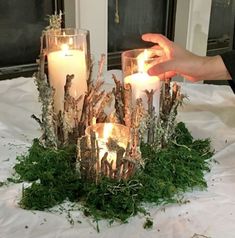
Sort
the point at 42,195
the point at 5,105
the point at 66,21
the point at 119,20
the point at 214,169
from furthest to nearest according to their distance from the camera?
the point at 119,20 < the point at 66,21 < the point at 5,105 < the point at 214,169 < the point at 42,195

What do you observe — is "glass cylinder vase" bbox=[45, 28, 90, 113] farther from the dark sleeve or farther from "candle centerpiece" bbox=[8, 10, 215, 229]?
the dark sleeve

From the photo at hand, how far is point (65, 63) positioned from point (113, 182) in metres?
0.25

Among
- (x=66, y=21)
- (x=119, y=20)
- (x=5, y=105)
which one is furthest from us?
(x=119, y=20)

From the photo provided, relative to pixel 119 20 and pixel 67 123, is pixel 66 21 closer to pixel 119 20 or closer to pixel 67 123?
pixel 119 20

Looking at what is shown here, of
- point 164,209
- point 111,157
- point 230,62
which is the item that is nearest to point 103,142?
point 111,157

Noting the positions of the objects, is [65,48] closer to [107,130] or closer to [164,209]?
[107,130]

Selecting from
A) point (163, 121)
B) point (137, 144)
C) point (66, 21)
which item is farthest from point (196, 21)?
point (137, 144)

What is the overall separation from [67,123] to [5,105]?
0.34m

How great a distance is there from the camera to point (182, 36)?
6.59 feet

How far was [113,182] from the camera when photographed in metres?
0.63

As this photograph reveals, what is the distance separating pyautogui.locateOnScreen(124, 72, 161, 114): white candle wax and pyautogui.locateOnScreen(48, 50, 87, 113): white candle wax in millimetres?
88

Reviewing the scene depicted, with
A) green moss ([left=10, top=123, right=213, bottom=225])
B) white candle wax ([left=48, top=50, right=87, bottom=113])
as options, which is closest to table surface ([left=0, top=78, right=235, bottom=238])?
green moss ([left=10, top=123, right=213, bottom=225])

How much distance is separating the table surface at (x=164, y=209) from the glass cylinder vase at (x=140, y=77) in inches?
6.6

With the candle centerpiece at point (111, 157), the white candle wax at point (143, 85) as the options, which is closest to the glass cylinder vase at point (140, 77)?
the white candle wax at point (143, 85)
